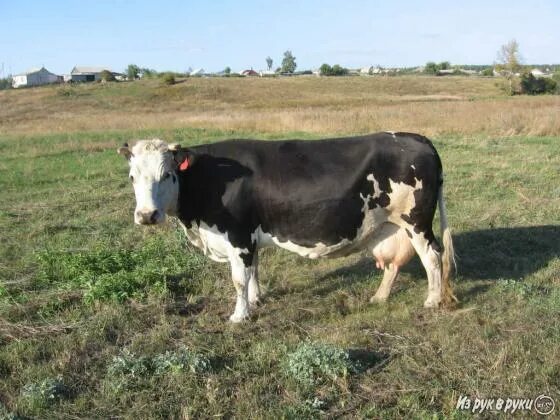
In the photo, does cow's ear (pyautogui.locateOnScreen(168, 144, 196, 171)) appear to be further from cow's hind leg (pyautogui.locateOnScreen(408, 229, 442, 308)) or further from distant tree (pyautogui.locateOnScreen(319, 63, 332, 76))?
distant tree (pyautogui.locateOnScreen(319, 63, 332, 76))

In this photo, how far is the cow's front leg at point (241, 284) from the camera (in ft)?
19.3

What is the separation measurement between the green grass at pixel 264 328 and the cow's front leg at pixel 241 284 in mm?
172

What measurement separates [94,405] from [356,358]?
2.16 m

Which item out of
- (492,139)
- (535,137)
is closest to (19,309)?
(492,139)

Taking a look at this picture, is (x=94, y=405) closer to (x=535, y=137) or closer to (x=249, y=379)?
(x=249, y=379)

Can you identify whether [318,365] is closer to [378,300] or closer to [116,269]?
[378,300]

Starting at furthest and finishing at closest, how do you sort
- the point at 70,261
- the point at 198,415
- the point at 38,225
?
1. the point at 38,225
2. the point at 70,261
3. the point at 198,415

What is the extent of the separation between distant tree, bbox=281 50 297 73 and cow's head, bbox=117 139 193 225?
478 ft

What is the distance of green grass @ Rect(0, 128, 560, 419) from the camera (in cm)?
430

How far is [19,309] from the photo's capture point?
6.01 metres

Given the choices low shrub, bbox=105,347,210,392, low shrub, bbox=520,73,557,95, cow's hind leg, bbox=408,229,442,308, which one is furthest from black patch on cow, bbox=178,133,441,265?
Answer: low shrub, bbox=520,73,557,95

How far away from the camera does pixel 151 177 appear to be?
531cm

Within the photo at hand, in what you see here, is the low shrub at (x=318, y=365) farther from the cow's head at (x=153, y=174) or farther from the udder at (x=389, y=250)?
the udder at (x=389, y=250)

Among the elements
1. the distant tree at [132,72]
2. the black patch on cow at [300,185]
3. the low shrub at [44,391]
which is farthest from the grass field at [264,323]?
the distant tree at [132,72]
